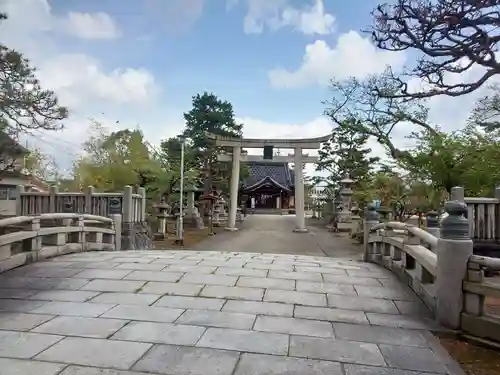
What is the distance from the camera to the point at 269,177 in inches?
1613

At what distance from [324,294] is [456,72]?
197 inches

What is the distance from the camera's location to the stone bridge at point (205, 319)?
2732 millimetres

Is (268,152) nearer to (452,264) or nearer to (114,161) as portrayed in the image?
(114,161)

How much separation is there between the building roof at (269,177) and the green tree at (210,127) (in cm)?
1083

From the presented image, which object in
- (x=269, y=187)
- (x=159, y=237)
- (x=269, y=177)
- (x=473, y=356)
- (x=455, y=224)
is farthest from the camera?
(x=269, y=187)

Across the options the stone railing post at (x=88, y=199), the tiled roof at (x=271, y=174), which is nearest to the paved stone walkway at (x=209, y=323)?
the stone railing post at (x=88, y=199)

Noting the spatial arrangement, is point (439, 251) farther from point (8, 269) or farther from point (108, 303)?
point (8, 269)

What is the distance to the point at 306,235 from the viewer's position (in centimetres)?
1981

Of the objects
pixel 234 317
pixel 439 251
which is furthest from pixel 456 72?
pixel 234 317

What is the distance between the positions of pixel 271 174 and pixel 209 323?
134 ft

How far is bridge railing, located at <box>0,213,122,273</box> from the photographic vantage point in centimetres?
541

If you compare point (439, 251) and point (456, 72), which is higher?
point (456, 72)

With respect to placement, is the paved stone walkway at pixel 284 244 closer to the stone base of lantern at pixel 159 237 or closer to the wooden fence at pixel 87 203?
the stone base of lantern at pixel 159 237

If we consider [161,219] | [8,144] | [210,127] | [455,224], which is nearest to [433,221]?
[455,224]
